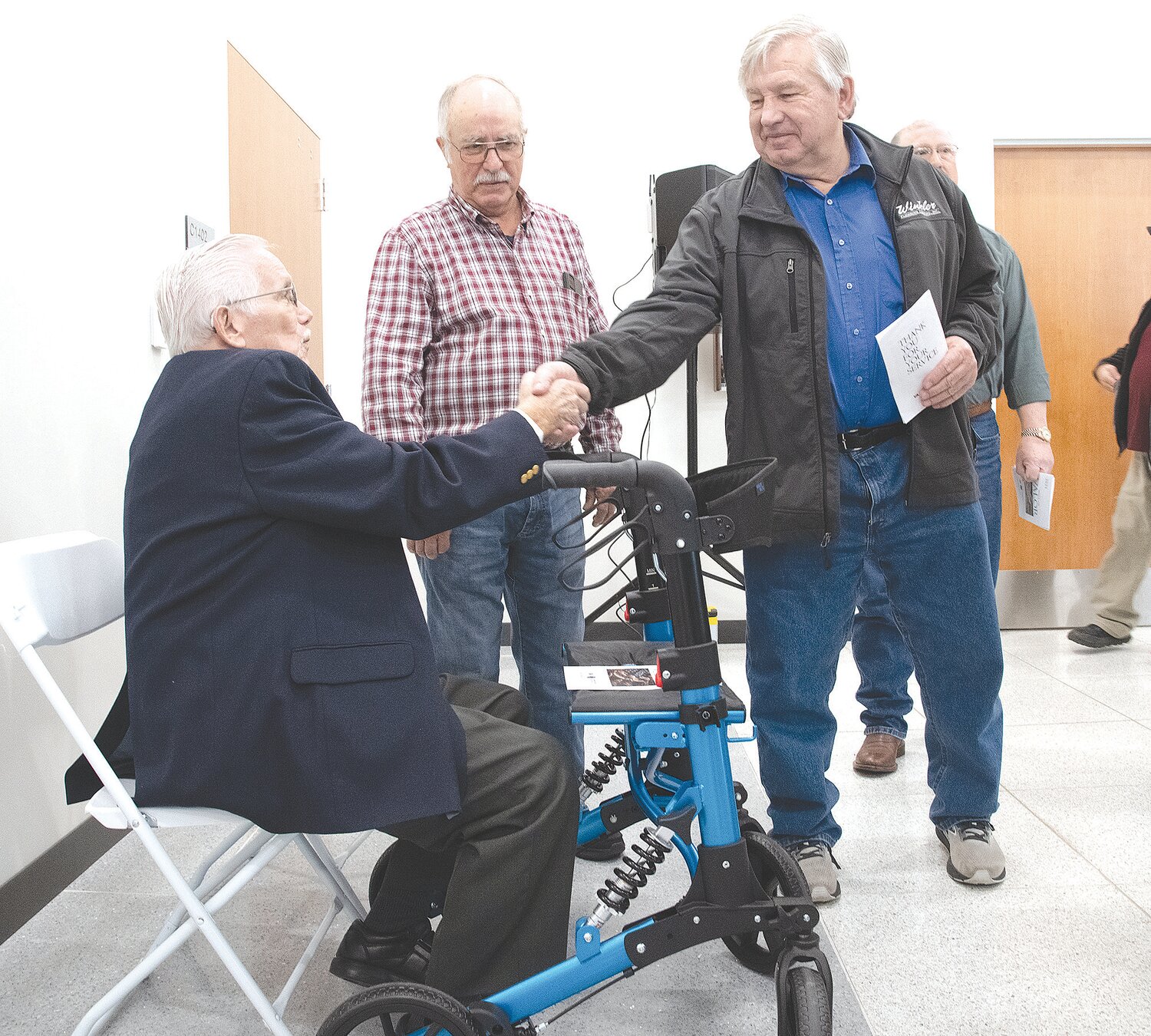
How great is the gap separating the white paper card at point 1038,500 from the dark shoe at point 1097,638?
167 cm

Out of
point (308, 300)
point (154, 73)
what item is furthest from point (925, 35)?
point (154, 73)

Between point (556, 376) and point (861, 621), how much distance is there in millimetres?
1523

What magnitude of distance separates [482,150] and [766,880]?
4.99 ft

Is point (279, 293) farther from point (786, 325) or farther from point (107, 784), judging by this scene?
point (786, 325)

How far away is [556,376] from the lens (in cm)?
164

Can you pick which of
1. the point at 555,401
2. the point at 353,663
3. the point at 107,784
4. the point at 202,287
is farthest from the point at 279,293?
the point at 107,784

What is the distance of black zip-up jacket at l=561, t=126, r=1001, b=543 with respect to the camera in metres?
1.86

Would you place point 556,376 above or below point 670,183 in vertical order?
below

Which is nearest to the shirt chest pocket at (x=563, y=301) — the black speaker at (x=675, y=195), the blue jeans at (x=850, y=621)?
the blue jeans at (x=850, y=621)

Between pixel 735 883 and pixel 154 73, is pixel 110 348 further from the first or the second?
pixel 735 883

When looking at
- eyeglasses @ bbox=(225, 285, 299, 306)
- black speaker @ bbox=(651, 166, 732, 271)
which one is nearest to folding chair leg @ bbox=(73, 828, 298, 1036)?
eyeglasses @ bbox=(225, 285, 299, 306)

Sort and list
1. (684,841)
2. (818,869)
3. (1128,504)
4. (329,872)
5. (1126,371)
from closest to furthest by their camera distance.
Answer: (684,841) → (329,872) → (818,869) → (1126,371) → (1128,504)

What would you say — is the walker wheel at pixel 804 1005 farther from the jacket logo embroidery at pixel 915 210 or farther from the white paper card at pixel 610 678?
the jacket logo embroidery at pixel 915 210

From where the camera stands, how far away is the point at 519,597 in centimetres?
223
